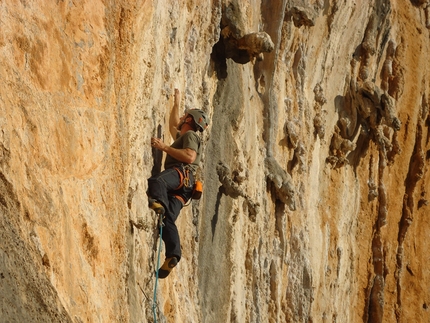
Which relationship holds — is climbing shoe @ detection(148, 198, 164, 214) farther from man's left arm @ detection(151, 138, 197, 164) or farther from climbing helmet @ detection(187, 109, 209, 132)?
climbing helmet @ detection(187, 109, 209, 132)

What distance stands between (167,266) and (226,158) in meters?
2.81

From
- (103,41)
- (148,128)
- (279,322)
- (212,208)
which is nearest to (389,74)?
(279,322)

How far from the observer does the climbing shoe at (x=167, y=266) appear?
8000 mm

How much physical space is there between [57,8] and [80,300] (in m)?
2.21

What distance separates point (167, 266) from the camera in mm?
8039

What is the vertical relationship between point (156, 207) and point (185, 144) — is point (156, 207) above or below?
below

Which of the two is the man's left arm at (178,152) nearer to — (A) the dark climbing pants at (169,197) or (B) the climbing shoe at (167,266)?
(A) the dark climbing pants at (169,197)

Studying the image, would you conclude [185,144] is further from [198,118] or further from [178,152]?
[198,118]

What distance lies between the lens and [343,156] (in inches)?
565

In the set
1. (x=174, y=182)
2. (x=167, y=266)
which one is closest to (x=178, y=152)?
(x=174, y=182)

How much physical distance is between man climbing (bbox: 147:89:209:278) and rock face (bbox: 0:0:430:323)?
0.51 ft

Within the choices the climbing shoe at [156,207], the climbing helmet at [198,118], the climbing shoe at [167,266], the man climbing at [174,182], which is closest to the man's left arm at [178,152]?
the man climbing at [174,182]

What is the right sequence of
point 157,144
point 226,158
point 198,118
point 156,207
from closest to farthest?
1. point 156,207
2. point 157,144
3. point 198,118
4. point 226,158

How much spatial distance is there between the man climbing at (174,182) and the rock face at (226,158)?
6.1 inches
